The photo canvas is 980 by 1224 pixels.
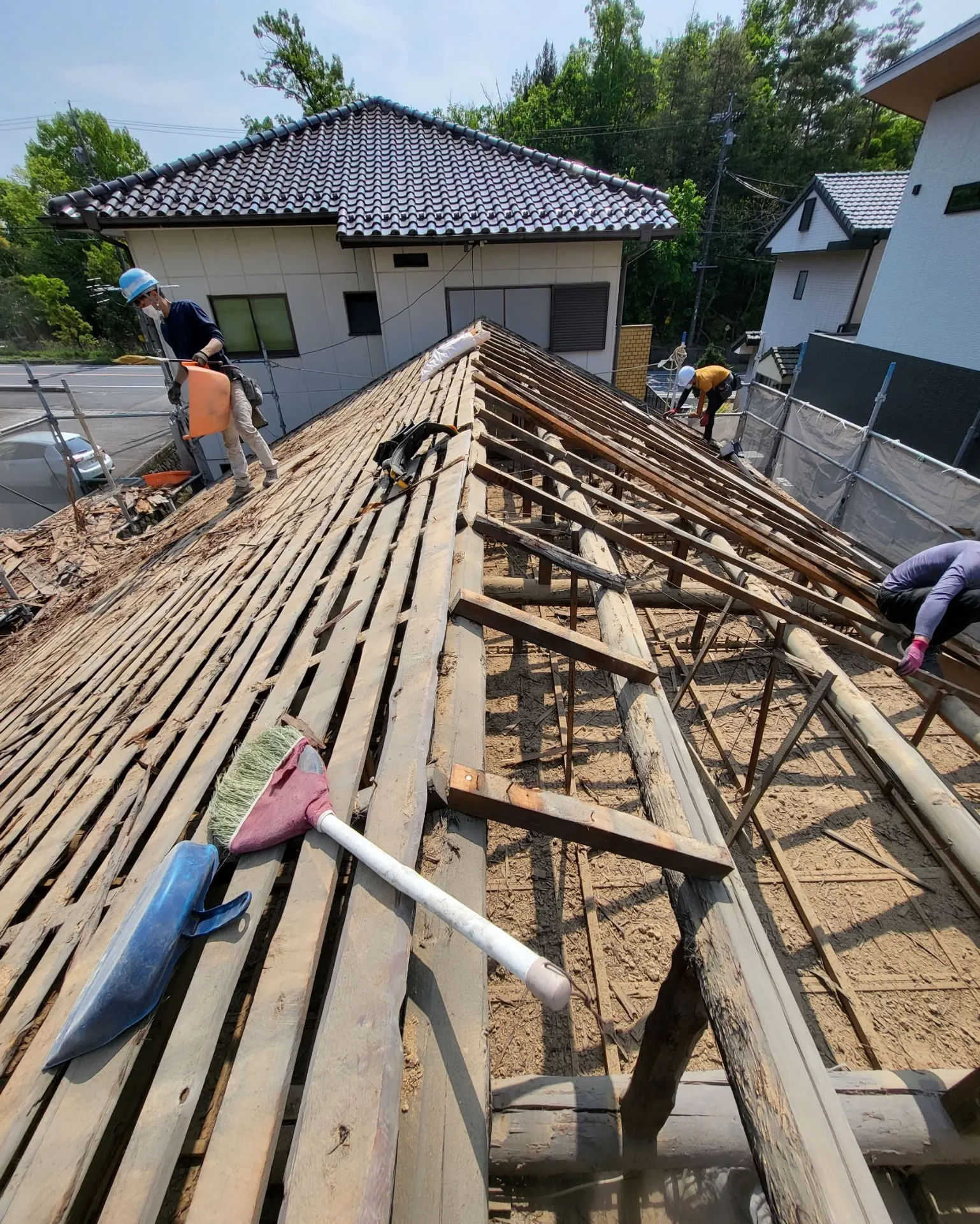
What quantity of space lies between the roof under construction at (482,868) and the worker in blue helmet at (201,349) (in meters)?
1.10

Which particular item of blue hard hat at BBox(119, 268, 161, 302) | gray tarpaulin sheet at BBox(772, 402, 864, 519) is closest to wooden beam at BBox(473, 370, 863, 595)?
blue hard hat at BBox(119, 268, 161, 302)

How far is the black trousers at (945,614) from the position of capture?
13.0ft

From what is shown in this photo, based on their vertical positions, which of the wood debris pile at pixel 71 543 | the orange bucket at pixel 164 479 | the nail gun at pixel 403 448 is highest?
the nail gun at pixel 403 448

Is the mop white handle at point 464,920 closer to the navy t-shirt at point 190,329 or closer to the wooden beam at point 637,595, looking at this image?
the wooden beam at point 637,595

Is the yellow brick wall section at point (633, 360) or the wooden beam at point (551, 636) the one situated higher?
the wooden beam at point (551, 636)

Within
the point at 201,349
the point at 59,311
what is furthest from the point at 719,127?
the point at 59,311

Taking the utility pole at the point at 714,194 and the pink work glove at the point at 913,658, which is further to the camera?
the utility pole at the point at 714,194

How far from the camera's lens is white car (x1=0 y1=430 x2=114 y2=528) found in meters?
10.7

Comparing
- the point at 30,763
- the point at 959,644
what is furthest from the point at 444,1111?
the point at 959,644

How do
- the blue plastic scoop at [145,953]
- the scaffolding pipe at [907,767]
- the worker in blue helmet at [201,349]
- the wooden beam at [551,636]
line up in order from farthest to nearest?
the worker in blue helmet at [201,349] < the wooden beam at [551,636] < the scaffolding pipe at [907,767] < the blue plastic scoop at [145,953]

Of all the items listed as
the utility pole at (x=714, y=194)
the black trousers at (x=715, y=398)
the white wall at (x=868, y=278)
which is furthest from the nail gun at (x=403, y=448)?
the utility pole at (x=714, y=194)

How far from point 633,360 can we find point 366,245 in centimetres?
1209

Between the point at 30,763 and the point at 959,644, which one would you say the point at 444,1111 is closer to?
the point at 30,763

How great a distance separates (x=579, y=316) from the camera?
37.1 ft
